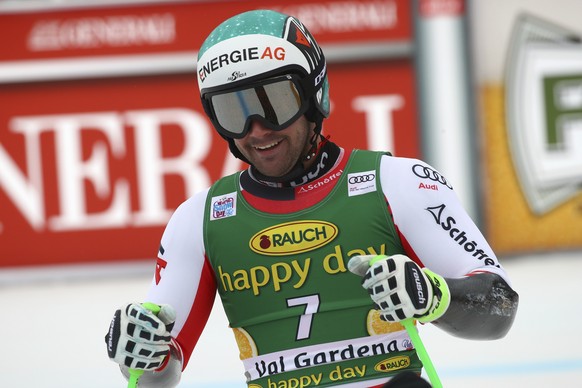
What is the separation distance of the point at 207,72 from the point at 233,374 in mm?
3466

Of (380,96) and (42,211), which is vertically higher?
(380,96)

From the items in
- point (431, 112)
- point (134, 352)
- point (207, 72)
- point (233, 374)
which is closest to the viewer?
point (134, 352)

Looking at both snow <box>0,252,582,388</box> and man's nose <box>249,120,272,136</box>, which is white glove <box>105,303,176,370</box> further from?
snow <box>0,252,582,388</box>

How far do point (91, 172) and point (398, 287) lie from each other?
8.55 m

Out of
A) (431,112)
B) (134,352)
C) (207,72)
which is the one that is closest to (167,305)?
(134,352)

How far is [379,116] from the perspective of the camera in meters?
10.8

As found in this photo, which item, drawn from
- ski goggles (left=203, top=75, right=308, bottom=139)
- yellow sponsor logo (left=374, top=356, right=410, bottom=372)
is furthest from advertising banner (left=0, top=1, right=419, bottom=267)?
yellow sponsor logo (left=374, top=356, right=410, bottom=372)

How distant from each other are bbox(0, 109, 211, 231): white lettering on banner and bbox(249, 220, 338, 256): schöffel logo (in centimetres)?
770

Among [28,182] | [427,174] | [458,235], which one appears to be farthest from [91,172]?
[458,235]

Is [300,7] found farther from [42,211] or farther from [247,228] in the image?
[247,228]

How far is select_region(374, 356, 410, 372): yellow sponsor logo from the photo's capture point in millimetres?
3094

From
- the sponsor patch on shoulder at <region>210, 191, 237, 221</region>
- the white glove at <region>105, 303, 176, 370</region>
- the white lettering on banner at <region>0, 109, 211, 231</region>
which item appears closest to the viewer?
the white glove at <region>105, 303, 176, 370</region>

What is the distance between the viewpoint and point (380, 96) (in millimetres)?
10812

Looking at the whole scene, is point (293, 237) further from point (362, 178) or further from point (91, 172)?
point (91, 172)
